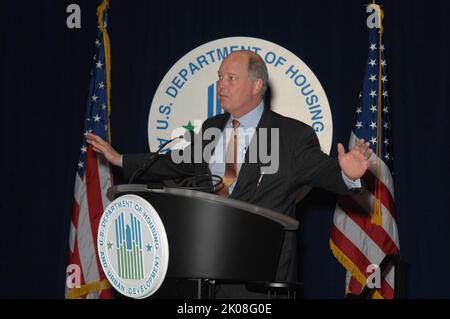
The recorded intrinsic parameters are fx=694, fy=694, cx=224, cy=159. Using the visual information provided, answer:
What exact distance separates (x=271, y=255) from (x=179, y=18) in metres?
3.27

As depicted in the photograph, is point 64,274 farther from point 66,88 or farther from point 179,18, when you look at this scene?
point 179,18

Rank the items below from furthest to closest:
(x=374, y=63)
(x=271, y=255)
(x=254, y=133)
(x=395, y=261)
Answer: (x=374, y=63) < (x=254, y=133) < (x=395, y=261) < (x=271, y=255)

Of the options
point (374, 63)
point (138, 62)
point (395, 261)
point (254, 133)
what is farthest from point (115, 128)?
point (395, 261)

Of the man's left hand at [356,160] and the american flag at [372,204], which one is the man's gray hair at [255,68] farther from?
the american flag at [372,204]

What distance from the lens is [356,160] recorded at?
2.62m

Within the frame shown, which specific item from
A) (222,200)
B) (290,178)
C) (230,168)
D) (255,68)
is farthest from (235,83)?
(222,200)

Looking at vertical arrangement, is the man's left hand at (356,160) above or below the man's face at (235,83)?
below

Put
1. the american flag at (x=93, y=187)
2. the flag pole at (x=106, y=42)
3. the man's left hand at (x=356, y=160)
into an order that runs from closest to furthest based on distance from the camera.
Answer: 1. the man's left hand at (x=356, y=160)
2. the american flag at (x=93, y=187)
3. the flag pole at (x=106, y=42)

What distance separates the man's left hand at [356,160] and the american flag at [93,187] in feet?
9.09

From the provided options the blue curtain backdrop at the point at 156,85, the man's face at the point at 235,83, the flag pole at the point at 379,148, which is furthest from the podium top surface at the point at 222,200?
the blue curtain backdrop at the point at 156,85

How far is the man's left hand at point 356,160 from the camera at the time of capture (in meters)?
2.60

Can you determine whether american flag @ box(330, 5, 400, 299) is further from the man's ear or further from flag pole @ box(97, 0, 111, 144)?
flag pole @ box(97, 0, 111, 144)

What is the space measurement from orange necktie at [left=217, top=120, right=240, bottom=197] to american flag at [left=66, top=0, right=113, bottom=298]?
2143 millimetres

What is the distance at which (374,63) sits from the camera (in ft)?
15.4
